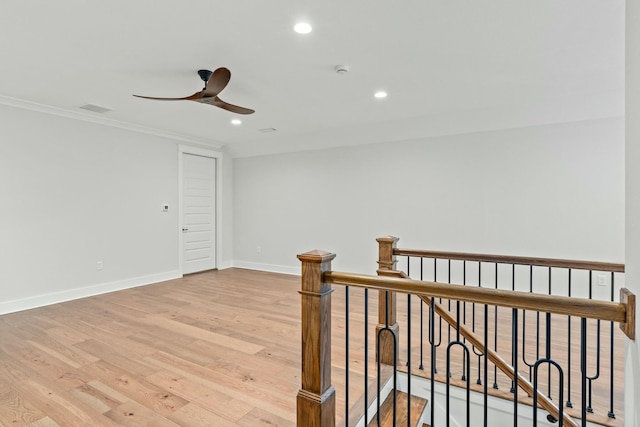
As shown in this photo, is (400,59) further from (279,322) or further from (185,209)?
(185,209)

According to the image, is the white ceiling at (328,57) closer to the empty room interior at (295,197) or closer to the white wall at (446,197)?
the empty room interior at (295,197)

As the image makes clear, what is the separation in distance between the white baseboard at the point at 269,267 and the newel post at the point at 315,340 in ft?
14.6

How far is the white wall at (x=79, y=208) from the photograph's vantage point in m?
3.90

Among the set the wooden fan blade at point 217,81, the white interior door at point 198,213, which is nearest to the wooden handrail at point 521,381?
the wooden fan blade at point 217,81

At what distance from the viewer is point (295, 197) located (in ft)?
20.0

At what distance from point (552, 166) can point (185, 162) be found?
18.0 feet

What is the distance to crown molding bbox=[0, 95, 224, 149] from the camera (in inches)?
152

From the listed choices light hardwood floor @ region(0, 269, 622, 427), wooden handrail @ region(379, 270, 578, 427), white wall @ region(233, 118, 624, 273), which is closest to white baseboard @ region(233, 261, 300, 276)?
white wall @ region(233, 118, 624, 273)

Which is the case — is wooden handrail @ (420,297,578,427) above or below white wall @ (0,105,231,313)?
below

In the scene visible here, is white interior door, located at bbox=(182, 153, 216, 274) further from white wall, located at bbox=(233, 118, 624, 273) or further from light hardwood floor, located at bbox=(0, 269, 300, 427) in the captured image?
light hardwood floor, located at bbox=(0, 269, 300, 427)

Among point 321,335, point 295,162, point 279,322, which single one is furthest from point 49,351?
point 295,162

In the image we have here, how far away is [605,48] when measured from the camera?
8.55 feet

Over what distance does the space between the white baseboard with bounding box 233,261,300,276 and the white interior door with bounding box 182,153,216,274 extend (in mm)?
541

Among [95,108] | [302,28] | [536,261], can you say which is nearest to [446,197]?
[536,261]
